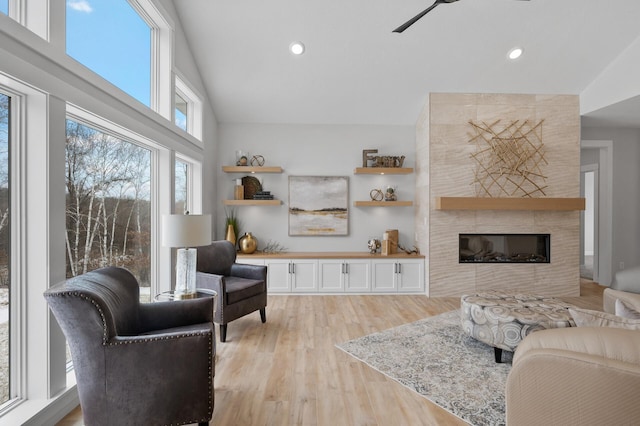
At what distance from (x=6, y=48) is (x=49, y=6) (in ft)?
1.66

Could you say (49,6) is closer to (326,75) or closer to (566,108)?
(326,75)

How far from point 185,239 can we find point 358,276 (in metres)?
2.90

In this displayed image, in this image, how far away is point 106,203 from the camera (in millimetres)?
2566

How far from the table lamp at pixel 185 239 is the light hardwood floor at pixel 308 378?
2.29ft

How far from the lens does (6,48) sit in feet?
4.72

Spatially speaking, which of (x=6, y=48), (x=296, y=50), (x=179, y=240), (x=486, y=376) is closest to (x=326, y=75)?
(x=296, y=50)

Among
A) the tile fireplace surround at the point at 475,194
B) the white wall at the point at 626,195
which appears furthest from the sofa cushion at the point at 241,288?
the white wall at the point at 626,195

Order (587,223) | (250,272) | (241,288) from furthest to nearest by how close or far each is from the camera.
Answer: (587,223)
(250,272)
(241,288)

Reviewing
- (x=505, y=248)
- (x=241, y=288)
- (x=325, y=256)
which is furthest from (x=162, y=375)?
(x=505, y=248)

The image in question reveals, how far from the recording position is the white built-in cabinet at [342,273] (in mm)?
4699

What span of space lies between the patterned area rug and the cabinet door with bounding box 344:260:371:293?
1.30m

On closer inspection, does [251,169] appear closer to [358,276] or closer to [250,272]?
[250,272]

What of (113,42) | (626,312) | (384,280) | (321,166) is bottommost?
(384,280)

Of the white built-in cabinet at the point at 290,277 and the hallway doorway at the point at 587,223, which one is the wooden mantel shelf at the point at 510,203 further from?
the white built-in cabinet at the point at 290,277
